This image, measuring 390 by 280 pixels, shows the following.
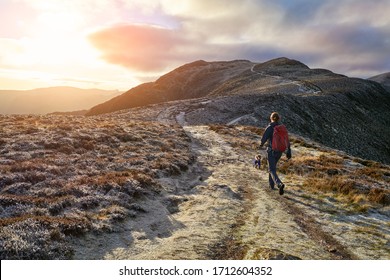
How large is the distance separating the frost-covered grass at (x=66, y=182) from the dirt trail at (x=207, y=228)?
771 mm

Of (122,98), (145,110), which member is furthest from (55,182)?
(122,98)

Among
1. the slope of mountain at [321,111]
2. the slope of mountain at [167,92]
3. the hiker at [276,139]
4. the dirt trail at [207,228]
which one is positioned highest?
the slope of mountain at [167,92]

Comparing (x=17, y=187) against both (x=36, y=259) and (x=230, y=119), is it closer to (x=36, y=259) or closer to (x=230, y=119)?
(x=36, y=259)

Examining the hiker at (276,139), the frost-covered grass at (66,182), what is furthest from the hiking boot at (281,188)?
the frost-covered grass at (66,182)

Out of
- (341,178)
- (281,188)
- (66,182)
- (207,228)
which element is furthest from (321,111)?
(207,228)

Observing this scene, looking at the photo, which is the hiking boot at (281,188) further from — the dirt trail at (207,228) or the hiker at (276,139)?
the dirt trail at (207,228)

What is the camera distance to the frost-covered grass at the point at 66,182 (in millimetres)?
9984

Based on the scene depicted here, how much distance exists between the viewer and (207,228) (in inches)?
465

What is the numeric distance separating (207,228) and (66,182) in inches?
332

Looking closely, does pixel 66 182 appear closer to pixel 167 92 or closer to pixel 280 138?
pixel 280 138

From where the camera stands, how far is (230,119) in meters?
63.3

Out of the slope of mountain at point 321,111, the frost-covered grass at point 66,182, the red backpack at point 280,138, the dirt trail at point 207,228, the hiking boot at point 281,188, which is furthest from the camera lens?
the slope of mountain at point 321,111

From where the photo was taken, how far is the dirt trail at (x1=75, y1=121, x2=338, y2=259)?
32.0ft

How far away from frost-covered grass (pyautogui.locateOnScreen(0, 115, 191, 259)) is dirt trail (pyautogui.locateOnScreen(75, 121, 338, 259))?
30.4 inches
